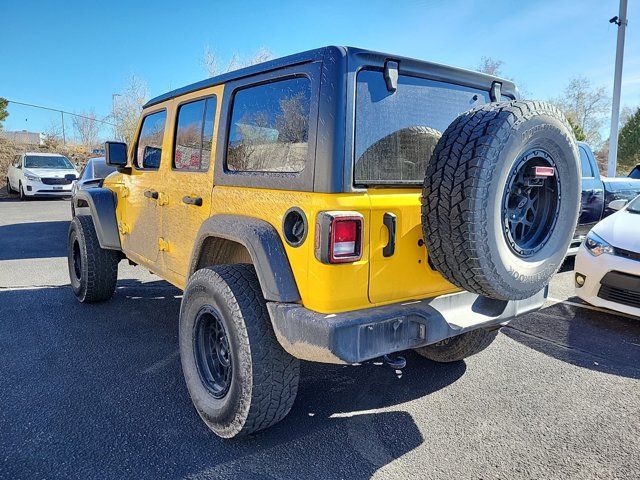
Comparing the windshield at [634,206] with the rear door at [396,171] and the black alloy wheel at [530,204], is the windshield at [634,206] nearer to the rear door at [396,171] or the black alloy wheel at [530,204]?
the black alloy wheel at [530,204]

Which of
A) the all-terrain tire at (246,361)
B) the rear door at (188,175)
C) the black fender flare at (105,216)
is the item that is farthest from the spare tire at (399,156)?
the black fender flare at (105,216)

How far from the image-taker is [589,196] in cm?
656

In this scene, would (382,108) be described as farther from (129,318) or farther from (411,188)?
(129,318)

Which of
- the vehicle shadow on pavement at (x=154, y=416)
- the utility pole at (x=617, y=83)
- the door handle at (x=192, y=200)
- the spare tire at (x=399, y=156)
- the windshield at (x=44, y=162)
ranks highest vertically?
the utility pole at (x=617, y=83)

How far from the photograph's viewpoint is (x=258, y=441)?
2.47 metres

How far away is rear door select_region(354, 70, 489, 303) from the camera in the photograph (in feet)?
7.07

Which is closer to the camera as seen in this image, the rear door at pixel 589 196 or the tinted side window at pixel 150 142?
the tinted side window at pixel 150 142

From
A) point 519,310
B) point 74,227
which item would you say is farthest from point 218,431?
point 74,227

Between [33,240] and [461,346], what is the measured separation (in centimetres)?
863

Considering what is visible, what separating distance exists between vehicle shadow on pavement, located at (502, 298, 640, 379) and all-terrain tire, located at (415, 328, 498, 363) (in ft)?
2.80

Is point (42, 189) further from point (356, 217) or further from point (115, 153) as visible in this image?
point (356, 217)

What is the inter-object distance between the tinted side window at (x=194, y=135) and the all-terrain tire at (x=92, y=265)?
5.98ft

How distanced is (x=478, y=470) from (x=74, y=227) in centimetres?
444

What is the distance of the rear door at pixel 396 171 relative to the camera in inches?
84.9
